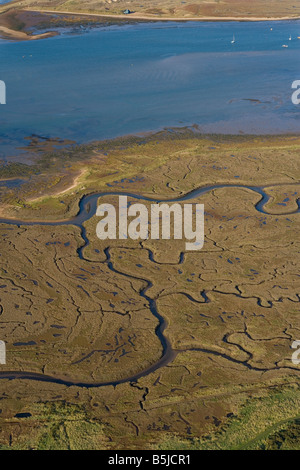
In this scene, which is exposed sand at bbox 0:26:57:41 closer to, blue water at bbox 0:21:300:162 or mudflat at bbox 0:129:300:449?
blue water at bbox 0:21:300:162

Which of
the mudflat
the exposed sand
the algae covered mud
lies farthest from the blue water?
the mudflat

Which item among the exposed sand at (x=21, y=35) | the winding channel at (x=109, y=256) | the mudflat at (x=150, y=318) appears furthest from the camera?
the exposed sand at (x=21, y=35)

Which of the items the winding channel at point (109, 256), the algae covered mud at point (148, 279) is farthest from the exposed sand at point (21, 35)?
the winding channel at point (109, 256)

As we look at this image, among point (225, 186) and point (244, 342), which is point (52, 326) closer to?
point (244, 342)

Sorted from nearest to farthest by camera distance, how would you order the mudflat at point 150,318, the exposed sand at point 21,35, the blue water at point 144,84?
the mudflat at point 150,318 < the blue water at point 144,84 < the exposed sand at point 21,35

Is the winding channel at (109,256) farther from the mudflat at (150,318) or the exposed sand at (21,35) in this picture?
the exposed sand at (21,35)

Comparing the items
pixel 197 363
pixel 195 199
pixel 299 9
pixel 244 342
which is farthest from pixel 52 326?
pixel 299 9
